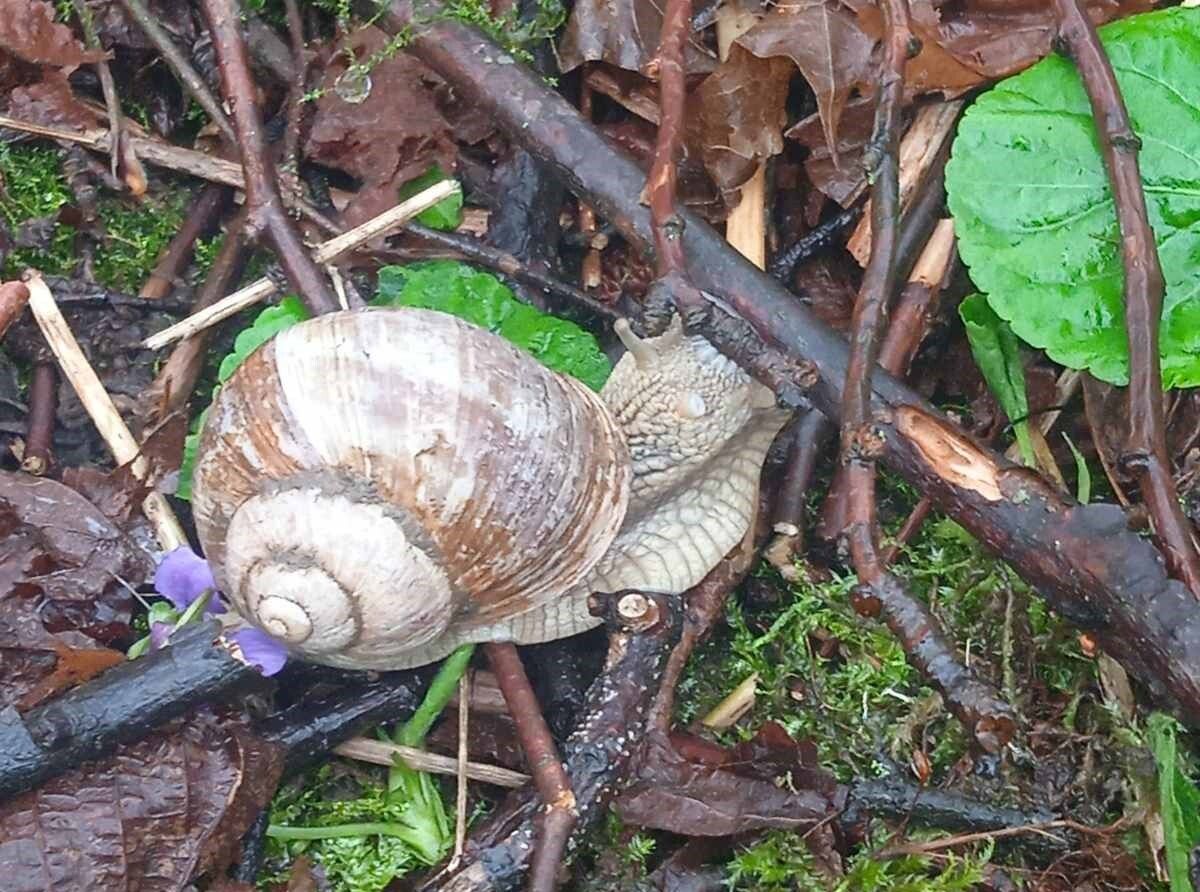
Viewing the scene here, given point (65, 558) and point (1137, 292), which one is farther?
point (65, 558)

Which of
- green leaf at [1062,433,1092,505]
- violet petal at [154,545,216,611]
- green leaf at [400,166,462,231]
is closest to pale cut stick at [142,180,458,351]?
green leaf at [400,166,462,231]

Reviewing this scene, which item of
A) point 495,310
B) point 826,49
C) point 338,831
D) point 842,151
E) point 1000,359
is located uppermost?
point 826,49

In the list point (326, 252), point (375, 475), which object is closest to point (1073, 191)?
point (375, 475)

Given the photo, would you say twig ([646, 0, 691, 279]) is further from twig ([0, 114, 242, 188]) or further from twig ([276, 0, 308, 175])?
twig ([0, 114, 242, 188])

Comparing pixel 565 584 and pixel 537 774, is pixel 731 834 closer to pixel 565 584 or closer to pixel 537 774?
pixel 537 774

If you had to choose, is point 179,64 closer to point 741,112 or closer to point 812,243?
point 741,112

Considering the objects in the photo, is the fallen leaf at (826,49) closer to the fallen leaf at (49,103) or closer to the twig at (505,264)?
the twig at (505,264)

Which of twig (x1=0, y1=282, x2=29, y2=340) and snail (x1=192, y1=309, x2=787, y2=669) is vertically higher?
twig (x1=0, y1=282, x2=29, y2=340)
